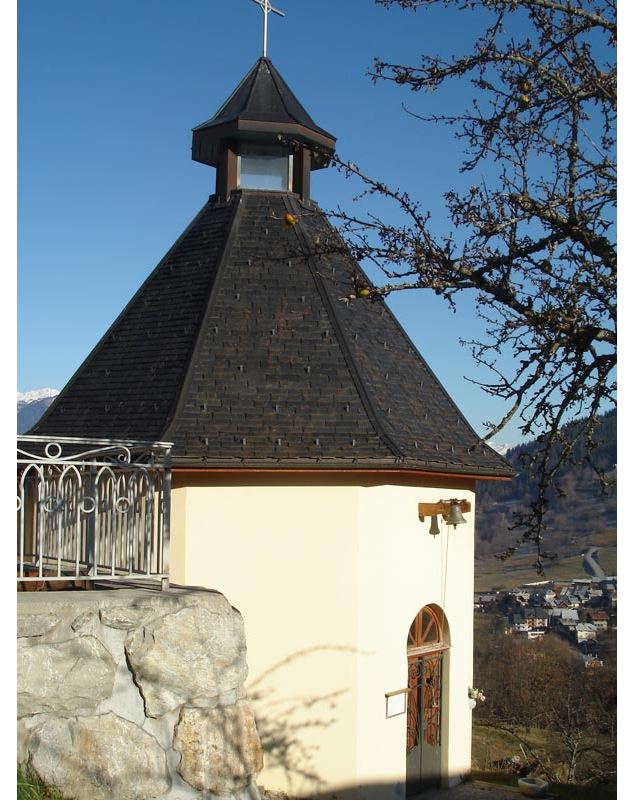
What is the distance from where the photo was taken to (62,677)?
5.01 m

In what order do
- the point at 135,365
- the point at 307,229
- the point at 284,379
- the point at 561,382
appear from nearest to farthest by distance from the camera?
the point at 561,382 → the point at 284,379 → the point at 135,365 → the point at 307,229

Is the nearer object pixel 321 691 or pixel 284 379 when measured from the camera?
pixel 321 691

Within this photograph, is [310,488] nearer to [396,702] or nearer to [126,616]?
[396,702]

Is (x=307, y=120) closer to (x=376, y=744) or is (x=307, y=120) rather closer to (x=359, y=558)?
(x=359, y=558)

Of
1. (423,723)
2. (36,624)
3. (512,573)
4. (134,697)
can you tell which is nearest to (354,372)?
(423,723)

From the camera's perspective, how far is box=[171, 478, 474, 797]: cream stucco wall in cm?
937

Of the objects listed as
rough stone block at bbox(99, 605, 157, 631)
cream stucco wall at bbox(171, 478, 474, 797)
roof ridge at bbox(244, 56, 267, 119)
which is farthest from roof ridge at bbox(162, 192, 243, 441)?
rough stone block at bbox(99, 605, 157, 631)

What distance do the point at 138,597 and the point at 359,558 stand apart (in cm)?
445

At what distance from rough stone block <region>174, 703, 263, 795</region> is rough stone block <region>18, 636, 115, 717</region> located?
57 cm

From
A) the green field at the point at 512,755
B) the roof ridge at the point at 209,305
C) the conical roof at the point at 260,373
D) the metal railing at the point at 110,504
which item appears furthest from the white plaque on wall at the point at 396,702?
the metal railing at the point at 110,504

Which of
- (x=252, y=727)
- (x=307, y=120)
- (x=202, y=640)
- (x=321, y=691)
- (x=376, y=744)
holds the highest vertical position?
(x=307, y=120)

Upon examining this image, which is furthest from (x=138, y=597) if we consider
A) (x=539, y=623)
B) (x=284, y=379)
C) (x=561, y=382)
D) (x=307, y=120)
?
(x=539, y=623)

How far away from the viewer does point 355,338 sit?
439 inches

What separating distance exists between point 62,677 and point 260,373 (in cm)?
565
